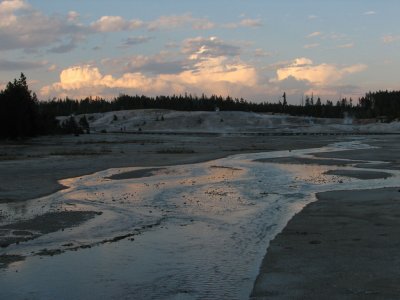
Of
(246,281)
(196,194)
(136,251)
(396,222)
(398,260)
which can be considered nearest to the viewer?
(246,281)

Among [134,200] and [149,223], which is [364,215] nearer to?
[149,223]

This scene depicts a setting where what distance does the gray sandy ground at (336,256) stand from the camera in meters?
8.55

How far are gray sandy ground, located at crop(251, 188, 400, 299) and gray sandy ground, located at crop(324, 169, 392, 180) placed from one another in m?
10.8

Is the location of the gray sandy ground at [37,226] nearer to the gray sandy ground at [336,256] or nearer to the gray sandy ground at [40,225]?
the gray sandy ground at [40,225]

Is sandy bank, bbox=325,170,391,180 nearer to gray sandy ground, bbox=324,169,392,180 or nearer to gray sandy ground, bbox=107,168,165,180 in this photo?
gray sandy ground, bbox=324,169,392,180

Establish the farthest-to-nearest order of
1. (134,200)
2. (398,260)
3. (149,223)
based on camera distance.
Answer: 1. (134,200)
2. (149,223)
3. (398,260)

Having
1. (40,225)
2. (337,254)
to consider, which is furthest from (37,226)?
(337,254)

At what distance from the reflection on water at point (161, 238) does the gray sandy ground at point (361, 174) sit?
1.65 meters

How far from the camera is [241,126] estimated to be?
14100cm

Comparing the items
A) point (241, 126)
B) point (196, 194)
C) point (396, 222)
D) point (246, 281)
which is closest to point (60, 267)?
point (246, 281)

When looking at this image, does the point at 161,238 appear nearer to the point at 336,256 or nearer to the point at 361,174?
the point at 336,256

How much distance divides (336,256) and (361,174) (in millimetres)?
19807

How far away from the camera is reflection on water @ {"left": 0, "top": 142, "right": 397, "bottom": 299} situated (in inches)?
359

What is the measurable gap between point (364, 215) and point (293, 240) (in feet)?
13.4
